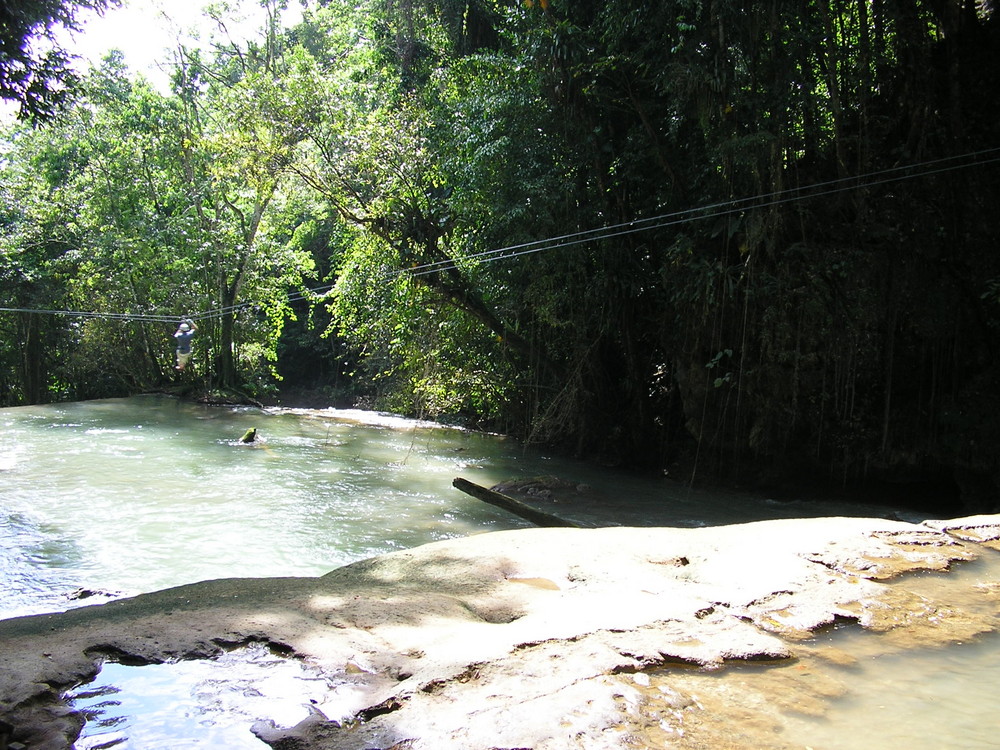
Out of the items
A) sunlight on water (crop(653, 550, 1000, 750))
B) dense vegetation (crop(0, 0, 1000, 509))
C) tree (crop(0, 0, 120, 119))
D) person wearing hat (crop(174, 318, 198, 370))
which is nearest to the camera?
sunlight on water (crop(653, 550, 1000, 750))

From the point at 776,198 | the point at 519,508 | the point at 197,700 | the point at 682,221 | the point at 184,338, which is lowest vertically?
the point at 197,700

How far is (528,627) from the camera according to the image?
13.2 ft

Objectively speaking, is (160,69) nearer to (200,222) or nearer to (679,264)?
(200,222)

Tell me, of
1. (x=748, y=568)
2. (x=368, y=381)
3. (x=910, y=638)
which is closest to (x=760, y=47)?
(x=748, y=568)

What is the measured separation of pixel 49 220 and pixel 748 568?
25175 millimetres

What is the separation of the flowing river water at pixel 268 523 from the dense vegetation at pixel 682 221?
1.20 meters

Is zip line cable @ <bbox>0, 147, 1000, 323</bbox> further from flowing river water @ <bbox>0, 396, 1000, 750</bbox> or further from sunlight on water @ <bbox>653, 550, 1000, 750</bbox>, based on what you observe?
sunlight on water @ <bbox>653, 550, 1000, 750</bbox>

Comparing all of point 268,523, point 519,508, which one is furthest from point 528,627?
point 268,523

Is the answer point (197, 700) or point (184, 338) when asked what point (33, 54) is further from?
point (197, 700)

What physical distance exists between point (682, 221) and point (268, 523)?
6.37 m

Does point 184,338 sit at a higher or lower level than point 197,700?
higher

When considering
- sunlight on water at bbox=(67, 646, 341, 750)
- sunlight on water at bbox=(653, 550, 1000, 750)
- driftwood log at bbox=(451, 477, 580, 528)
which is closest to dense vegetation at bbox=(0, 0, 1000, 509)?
driftwood log at bbox=(451, 477, 580, 528)

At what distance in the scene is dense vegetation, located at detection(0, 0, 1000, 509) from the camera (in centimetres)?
954

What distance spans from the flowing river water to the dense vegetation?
1.20m
